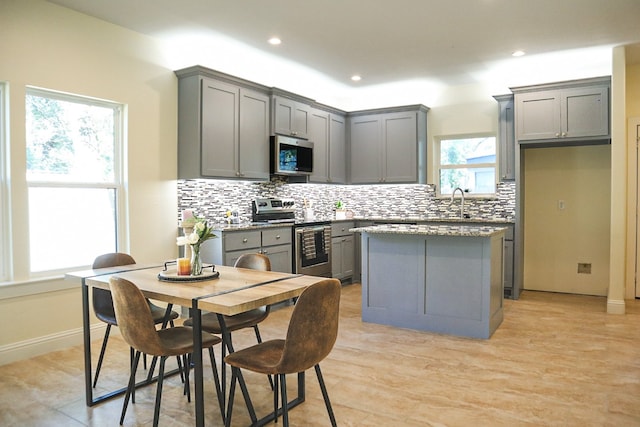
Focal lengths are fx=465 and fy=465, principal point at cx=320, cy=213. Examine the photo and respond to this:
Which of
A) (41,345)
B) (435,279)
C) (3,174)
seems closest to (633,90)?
(435,279)

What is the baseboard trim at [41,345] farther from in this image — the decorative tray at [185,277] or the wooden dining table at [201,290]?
the decorative tray at [185,277]

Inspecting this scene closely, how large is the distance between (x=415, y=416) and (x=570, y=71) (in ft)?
15.9

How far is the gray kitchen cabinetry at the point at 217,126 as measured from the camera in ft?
15.0

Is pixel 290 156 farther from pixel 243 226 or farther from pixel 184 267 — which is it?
pixel 184 267

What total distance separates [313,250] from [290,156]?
3.90ft

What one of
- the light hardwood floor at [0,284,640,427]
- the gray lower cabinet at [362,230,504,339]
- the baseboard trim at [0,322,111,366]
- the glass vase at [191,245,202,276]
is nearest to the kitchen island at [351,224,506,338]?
the gray lower cabinet at [362,230,504,339]

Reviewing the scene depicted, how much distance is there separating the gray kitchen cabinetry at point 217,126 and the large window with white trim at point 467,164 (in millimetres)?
2860

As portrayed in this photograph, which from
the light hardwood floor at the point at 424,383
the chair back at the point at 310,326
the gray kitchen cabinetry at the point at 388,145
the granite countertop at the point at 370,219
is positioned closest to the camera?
the chair back at the point at 310,326

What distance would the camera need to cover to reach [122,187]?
4285 millimetres

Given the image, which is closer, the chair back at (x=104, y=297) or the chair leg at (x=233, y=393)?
the chair leg at (x=233, y=393)

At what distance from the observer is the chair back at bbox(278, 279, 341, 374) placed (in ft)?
6.81

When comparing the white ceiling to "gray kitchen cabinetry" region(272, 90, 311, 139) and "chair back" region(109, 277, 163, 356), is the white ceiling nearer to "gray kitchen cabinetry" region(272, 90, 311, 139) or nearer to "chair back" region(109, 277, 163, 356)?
"gray kitchen cabinetry" region(272, 90, 311, 139)

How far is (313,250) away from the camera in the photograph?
5637 mm

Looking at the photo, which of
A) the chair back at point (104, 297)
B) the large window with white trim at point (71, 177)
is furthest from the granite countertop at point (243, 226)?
the chair back at point (104, 297)
